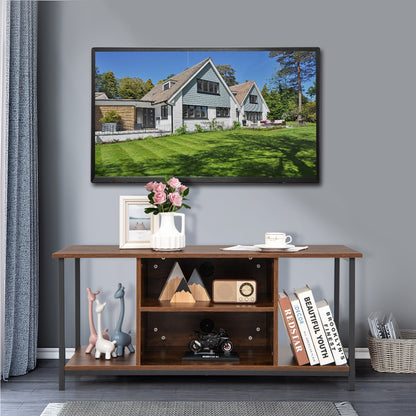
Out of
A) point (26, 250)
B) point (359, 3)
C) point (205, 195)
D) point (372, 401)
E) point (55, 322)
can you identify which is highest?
point (359, 3)

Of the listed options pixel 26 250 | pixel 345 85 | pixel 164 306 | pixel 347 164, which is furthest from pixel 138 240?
pixel 345 85

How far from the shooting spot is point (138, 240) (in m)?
2.71

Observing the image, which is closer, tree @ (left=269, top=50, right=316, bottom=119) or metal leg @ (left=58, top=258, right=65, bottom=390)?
metal leg @ (left=58, top=258, right=65, bottom=390)

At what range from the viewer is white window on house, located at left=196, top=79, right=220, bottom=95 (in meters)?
2.96

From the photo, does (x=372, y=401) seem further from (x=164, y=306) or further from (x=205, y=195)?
(x=205, y=195)

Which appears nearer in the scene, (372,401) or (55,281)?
(372,401)

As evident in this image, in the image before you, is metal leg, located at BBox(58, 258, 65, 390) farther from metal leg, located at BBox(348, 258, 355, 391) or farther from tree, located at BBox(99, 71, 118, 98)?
metal leg, located at BBox(348, 258, 355, 391)

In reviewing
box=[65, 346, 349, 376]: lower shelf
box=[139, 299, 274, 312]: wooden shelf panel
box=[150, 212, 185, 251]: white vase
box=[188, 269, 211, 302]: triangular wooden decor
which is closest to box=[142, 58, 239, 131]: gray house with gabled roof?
box=[150, 212, 185, 251]: white vase

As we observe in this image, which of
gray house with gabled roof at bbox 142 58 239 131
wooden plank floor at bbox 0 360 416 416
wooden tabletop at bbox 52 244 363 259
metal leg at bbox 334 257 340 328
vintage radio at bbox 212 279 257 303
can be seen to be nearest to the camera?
wooden plank floor at bbox 0 360 416 416

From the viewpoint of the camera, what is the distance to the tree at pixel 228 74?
2.94 metres

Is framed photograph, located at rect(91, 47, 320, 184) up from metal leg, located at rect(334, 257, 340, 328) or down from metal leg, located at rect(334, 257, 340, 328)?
up

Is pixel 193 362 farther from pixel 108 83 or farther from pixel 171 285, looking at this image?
pixel 108 83

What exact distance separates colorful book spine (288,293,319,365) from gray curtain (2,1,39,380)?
1.34m

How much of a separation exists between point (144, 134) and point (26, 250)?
0.88 m
